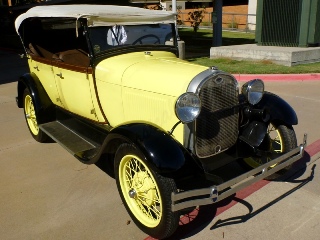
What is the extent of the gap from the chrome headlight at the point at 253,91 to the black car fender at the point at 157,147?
974mm

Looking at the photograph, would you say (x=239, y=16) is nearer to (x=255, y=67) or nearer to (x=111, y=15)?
(x=255, y=67)

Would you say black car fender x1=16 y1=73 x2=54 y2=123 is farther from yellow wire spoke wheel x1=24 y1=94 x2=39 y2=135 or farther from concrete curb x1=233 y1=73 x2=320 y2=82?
concrete curb x1=233 y1=73 x2=320 y2=82

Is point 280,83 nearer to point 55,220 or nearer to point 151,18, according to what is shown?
point 151,18

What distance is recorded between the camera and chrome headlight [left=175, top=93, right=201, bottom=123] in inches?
110

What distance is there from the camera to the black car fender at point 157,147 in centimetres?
271

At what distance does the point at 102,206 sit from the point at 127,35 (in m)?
1.92

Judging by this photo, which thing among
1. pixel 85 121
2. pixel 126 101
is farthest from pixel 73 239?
pixel 85 121

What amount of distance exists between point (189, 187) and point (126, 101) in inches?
44.1

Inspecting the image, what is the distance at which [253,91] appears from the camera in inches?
136

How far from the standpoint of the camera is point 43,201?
139 inches

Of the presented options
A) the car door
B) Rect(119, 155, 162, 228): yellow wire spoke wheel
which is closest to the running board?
the car door

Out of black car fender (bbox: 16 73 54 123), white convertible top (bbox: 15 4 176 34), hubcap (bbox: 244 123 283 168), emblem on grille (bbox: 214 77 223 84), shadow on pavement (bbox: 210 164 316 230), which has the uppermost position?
white convertible top (bbox: 15 4 176 34)

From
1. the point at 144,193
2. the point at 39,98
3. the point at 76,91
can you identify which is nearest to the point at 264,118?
the point at 144,193

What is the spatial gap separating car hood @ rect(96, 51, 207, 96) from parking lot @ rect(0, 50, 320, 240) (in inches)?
46.1
